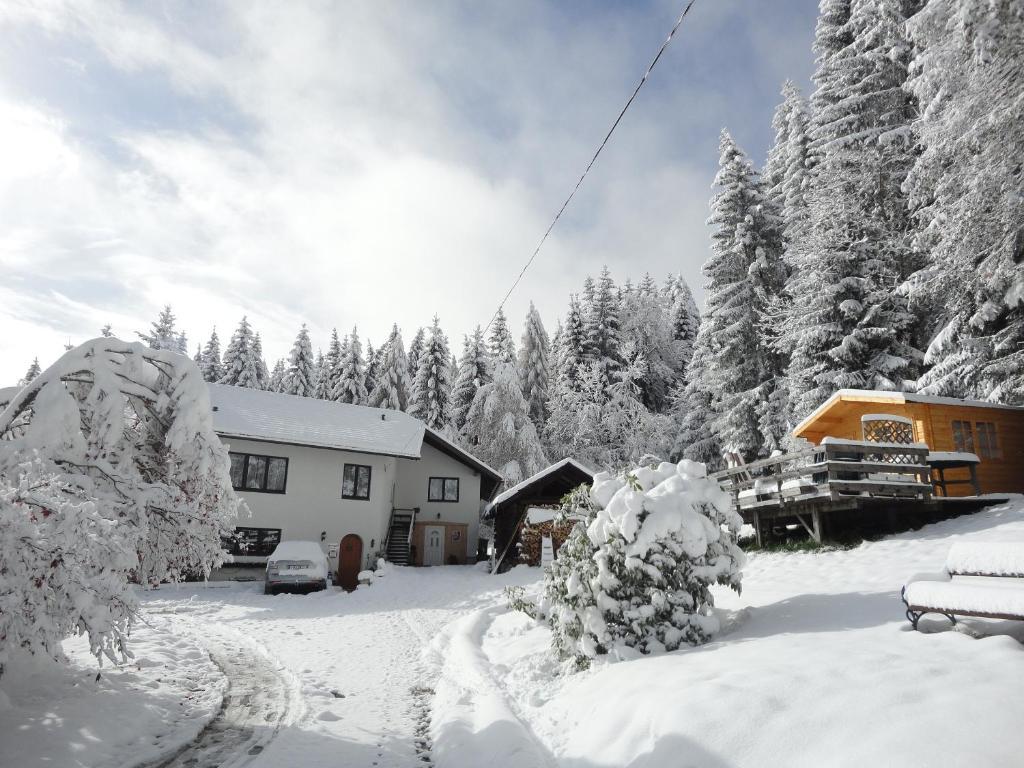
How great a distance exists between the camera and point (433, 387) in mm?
43125

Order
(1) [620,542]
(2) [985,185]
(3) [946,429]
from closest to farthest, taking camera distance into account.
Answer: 1. (1) [620,542]
2. (2) [985,185]
3. (3) [946,429]

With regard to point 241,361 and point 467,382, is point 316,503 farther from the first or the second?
point 241,361

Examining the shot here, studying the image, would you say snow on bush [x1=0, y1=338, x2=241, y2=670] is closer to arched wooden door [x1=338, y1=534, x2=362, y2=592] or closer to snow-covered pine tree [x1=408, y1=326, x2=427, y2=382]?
arched wooden door [x1=338, y1=534, x2=362, y2=592]

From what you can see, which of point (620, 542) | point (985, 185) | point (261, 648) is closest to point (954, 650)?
point (620, 542)

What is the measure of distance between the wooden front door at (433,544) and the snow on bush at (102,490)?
22108 millimetres

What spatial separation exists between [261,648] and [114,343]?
22.3 ft

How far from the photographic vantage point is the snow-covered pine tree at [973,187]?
12328mm

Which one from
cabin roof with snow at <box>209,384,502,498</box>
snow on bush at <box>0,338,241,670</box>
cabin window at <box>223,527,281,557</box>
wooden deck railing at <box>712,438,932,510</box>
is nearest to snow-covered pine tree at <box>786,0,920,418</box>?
wooden deck railing at <box>712,438,932,510</box>

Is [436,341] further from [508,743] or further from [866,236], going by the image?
[508,743]

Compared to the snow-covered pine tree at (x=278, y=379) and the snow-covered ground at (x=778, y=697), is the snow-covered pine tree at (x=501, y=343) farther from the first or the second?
the snow-covered ground at (x=778, y=697)

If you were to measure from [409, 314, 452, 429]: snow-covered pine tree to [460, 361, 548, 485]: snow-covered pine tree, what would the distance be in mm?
4523

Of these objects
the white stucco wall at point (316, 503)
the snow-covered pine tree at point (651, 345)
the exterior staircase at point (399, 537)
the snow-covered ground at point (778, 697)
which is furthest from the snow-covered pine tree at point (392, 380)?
the snow-covered ground at point (778, 697)

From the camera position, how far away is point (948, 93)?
14.1m

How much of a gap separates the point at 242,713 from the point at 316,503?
760 inches
